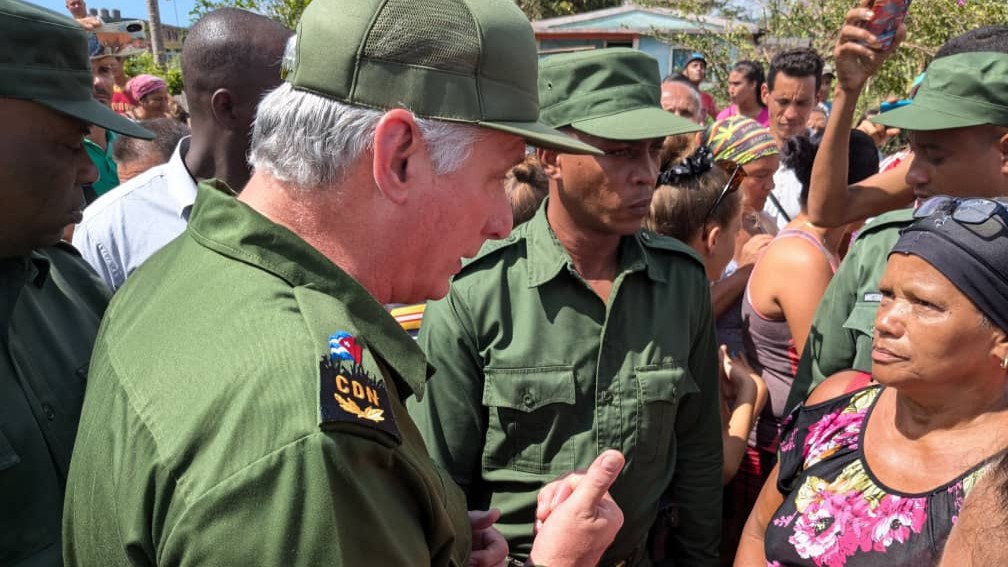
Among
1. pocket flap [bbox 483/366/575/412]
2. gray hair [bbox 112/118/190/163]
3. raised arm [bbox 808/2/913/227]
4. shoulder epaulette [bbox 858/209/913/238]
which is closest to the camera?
pocket flap [bbox 483/366/575/412]

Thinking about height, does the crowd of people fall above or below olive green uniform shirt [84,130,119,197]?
above

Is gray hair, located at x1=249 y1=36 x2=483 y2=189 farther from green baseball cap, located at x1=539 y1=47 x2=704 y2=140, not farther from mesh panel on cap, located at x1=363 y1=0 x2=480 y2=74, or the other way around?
green baseball cap, located at x1=539 y1=47 x2=704 y2=140

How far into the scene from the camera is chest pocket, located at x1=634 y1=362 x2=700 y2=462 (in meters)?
2.31

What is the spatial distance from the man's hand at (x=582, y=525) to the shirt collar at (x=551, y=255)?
915 millimetres

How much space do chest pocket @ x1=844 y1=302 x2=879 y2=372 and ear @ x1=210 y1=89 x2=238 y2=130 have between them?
2238 mm

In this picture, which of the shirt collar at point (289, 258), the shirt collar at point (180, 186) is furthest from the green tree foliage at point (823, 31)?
the shirt collar at point (289, 258)

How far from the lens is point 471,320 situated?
7.47ft

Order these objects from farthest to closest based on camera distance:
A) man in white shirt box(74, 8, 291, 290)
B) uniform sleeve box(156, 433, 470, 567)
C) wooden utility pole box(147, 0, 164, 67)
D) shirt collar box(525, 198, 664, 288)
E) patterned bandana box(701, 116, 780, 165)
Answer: wooden utility pole box(147, 0, 164, 67) < patterned bandana box(701, 116, 780, 165) < man in white shirt box(74, 8, 291, 290) < shirt collar box(525, 198, 664, 288) < uniform sleeve box(156, 433, 470, 567)

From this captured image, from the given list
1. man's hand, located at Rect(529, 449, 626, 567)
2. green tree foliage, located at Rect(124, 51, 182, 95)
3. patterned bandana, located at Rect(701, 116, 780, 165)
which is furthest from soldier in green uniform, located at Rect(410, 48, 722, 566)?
green tree foliage, located at Rect(124, 51, 182, 95)

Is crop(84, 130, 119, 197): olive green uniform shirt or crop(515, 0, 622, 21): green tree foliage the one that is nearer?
crop(84, 130, 119, 197): olive green uniform shirt

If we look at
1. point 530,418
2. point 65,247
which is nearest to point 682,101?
point 530,418

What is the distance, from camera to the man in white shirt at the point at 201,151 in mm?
2766

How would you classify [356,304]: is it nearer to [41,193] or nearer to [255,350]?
[255,350]

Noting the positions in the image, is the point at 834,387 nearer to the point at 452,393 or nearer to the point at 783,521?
the point at 783,521
